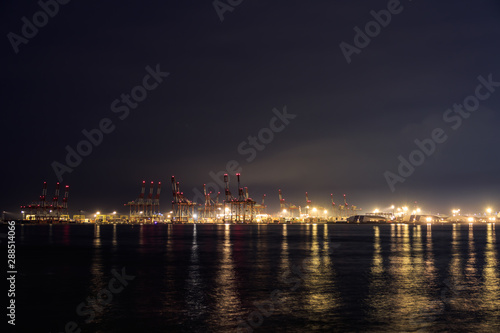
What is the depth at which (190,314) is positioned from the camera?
55.7ft

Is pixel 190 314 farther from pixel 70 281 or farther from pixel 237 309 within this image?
pixel 70 281

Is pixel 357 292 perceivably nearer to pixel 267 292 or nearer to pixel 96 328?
pixel 267 292

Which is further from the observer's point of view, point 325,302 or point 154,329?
point 325,302

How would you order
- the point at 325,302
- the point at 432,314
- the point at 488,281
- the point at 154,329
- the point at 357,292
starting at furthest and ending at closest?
the point at 488,281 → the point at 357,292 → the point at 325,302 → the point at 432,314 → the point at 154,329

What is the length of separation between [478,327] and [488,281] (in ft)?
40.1

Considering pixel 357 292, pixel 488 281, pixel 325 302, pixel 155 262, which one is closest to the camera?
pixel 325 302

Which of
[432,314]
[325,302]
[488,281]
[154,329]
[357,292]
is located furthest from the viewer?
[488,281]

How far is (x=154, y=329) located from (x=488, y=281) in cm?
1981

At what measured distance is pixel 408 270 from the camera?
30672 mm

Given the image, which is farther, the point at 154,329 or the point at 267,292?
the point at 267,292

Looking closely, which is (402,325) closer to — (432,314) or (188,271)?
(432,314)

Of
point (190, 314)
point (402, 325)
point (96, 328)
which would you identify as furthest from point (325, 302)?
Answer: point (96, 328)

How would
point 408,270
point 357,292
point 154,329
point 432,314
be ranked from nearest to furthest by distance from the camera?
point 154,329 < point 432,314 < point 357,292 < point 408,270

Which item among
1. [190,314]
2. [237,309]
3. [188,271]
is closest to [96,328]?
[190,314]
